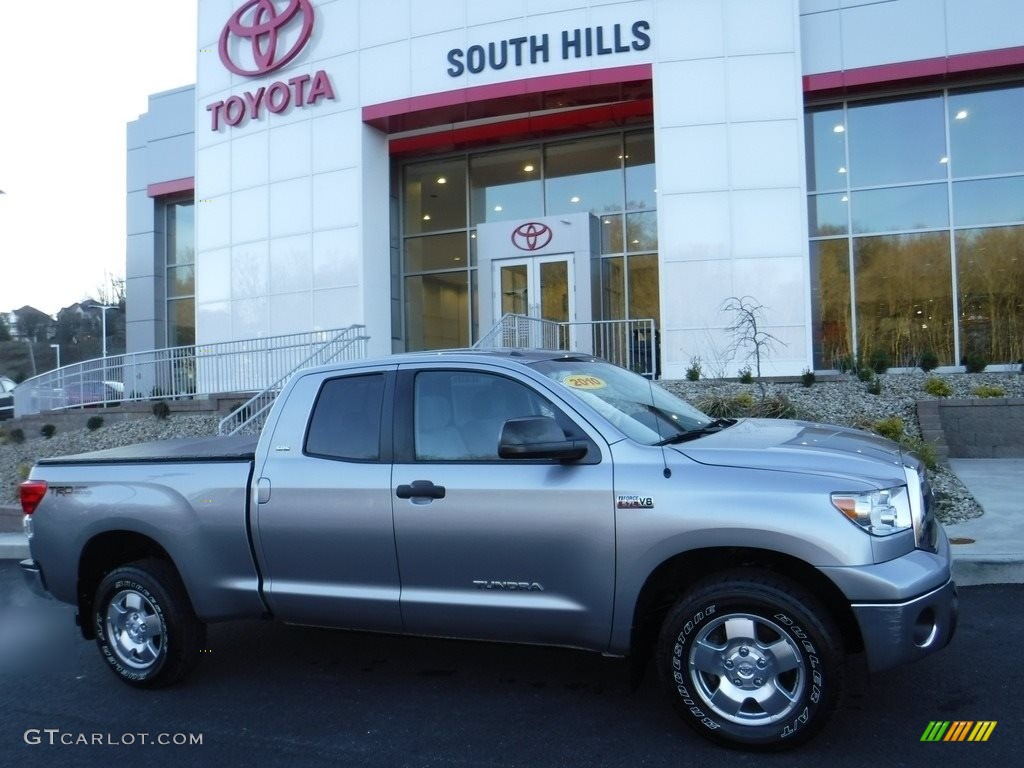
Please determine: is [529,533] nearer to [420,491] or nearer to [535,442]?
[535,442]

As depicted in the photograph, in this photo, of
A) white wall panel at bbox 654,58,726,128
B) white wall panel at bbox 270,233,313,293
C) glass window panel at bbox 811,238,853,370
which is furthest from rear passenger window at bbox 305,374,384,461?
white wall panel at bbox 270,233,313,293

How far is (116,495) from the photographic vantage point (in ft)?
17.1

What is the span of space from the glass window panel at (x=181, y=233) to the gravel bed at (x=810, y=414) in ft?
34.0

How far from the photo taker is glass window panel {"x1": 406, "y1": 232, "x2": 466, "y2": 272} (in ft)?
69.6

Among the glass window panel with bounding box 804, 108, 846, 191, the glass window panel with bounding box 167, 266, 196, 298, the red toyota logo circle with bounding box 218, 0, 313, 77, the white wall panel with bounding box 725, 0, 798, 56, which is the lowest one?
the glass window panel with bounding box 167, 266, 196, 298

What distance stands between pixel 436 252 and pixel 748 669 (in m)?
18.3

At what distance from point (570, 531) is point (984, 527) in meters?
5.26

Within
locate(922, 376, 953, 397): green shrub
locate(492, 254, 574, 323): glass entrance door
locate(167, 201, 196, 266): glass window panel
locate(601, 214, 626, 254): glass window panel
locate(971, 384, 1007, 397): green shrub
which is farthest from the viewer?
locate(167, 201, 196, 266): glass window panel

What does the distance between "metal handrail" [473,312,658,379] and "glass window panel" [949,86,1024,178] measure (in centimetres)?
697

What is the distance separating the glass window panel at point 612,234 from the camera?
64.2 ft

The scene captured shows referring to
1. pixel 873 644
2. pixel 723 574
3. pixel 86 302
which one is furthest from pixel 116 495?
pixel 86 302

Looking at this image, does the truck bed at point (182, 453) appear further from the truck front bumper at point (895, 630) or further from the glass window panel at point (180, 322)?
the glass window panel at point (180, 322)

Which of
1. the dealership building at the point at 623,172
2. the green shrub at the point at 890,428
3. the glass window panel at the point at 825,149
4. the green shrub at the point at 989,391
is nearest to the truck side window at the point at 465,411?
the green shrub at the point at 890,428

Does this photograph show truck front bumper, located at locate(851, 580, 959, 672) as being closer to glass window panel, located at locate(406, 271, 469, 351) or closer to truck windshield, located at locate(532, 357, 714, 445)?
truck windshield, located at locate(532, 357, 714, 445)
